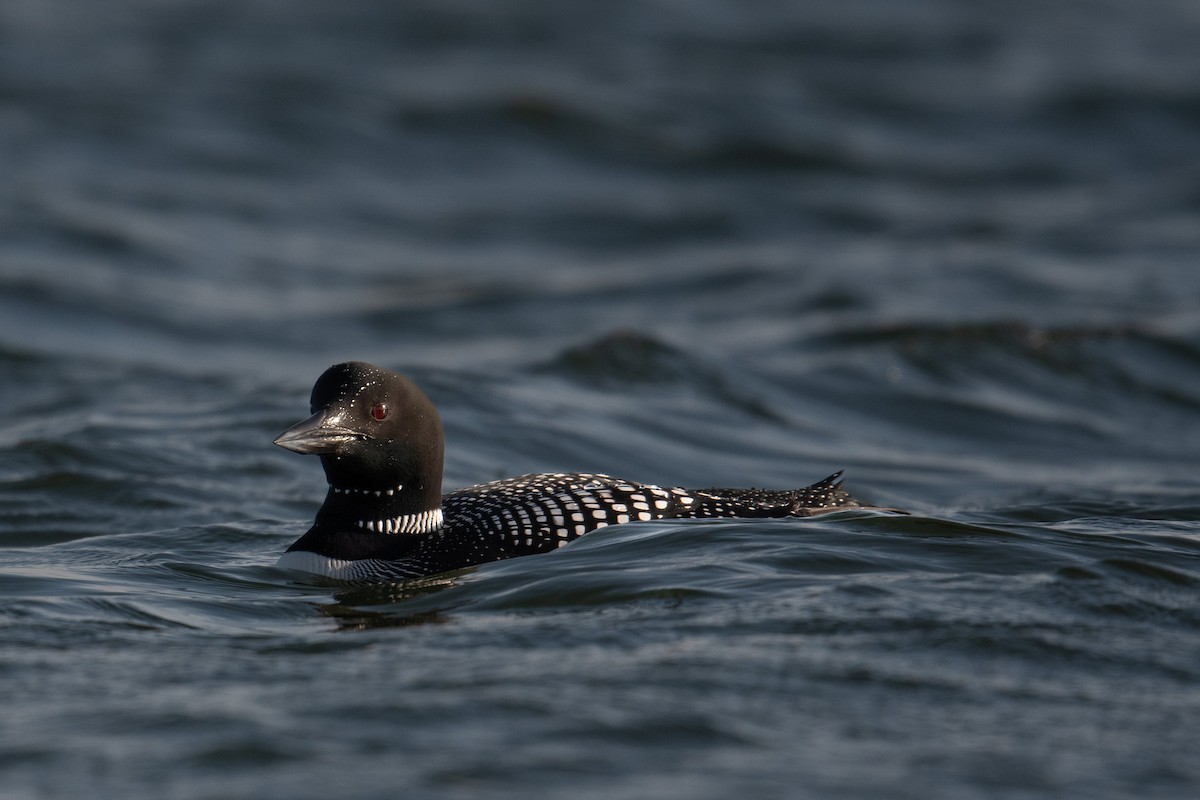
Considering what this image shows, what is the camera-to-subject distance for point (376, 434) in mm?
5238

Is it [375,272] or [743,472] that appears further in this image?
[375,272]

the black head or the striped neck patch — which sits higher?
the black head

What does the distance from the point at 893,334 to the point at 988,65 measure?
11.0 meters

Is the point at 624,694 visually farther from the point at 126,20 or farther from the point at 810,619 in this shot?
the point at 126,20

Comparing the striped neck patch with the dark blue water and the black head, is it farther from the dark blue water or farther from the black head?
the dark blue water

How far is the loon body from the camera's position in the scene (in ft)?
17.1

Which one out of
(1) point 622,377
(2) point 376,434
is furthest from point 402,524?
(1) point 622,377

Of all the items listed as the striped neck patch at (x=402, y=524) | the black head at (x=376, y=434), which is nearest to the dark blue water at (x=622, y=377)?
the striped neck patch at (x=402, y=524)

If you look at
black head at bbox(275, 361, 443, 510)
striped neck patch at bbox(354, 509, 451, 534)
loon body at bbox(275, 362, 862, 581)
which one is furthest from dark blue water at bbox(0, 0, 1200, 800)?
black head at bbox(275, 361, 443, 510)

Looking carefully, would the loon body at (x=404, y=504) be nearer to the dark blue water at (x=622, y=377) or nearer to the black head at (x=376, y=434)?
the black head at (x=376, y=434)

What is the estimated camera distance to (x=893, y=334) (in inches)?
440

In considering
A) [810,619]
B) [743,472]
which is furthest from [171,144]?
[810,619]

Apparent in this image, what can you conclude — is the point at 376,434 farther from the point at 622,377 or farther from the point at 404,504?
the point at 622,377

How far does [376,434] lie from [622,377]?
4845 millimetres
